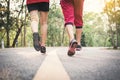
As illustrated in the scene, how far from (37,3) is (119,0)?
31.7 m

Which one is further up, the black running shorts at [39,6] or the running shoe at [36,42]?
the black running shorts at [39,6]

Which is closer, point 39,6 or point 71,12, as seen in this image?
point 39,6

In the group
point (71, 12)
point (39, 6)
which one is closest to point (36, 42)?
point (39, 6)

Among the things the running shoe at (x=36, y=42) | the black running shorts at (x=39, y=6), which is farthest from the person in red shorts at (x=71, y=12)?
the running shoe at (x=36, y=42)

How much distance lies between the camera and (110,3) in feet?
116

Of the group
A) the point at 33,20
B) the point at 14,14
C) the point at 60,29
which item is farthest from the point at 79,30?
the point at 60,29

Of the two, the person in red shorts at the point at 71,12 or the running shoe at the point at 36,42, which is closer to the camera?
the running shoe at the point at 36,42

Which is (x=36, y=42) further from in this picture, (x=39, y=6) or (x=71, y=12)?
(x=71, y=12)

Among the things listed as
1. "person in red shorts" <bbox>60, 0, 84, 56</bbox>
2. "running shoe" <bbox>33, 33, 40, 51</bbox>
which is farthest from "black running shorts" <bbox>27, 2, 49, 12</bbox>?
"running shoe" <bbox>33, 33, 40, 51</bbox>

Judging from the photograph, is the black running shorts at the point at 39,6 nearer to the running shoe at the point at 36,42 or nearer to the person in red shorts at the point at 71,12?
the person in red shorts at the point at 71,12

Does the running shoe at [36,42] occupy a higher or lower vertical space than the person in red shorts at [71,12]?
lower

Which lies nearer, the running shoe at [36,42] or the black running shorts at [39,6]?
the running shoe at [36,42]

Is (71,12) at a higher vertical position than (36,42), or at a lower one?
higher

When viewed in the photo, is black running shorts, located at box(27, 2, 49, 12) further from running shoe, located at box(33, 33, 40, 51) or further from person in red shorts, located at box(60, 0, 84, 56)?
running shoe, located at box(33, 33, 40, 51)
